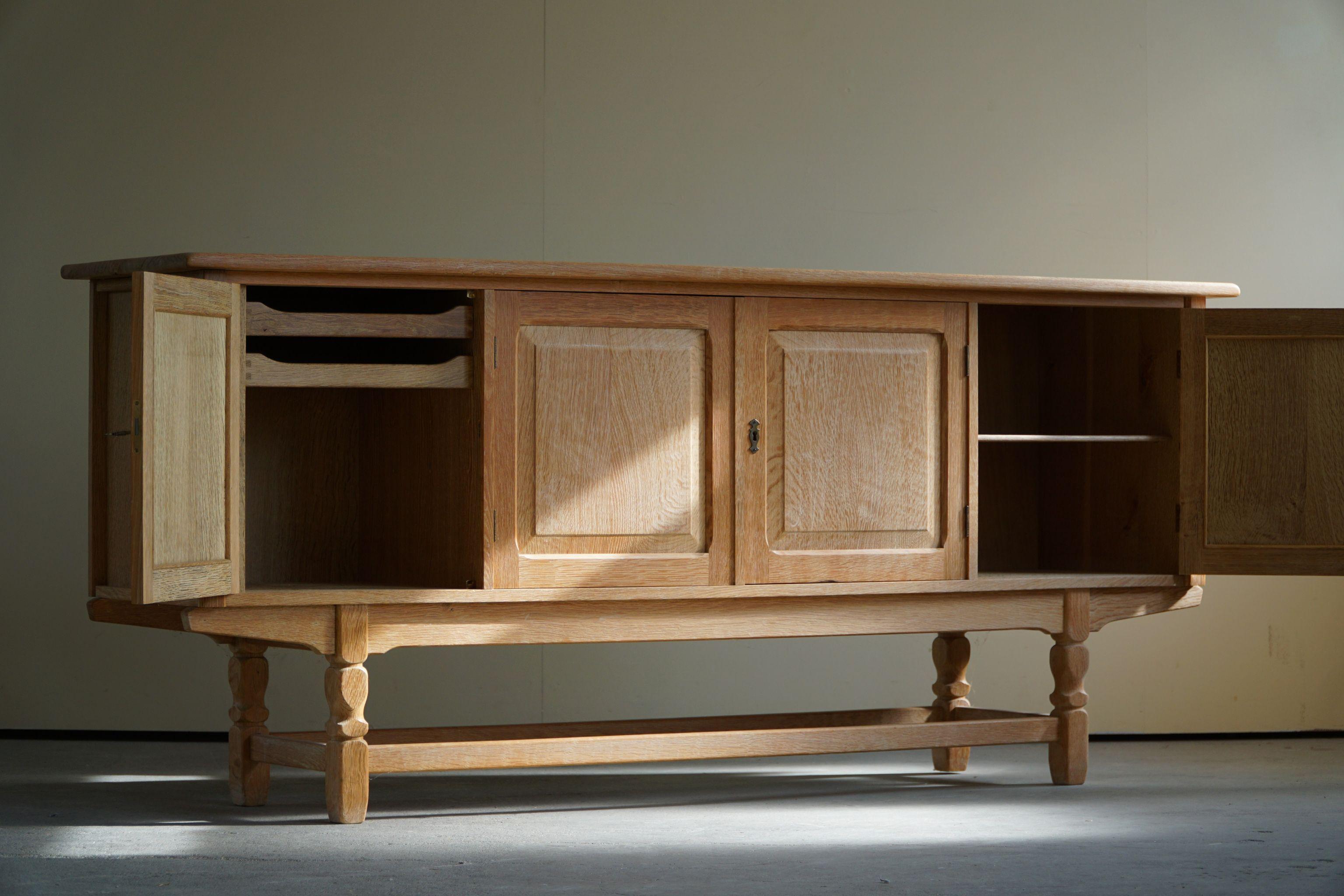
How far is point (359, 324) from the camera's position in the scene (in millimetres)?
3523

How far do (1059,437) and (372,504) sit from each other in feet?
6.26

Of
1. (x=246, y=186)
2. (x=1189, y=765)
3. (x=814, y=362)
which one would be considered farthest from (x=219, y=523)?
(x=1189, y=765)

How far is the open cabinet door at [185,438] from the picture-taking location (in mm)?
3113

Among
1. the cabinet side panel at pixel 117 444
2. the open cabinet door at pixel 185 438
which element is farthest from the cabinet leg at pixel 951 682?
the cabinet side panel at pixel 117 444

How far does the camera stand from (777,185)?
5.14 metres

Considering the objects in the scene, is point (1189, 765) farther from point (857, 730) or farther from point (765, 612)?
point (765, 612)

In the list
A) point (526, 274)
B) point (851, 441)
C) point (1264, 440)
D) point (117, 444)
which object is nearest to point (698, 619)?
point (851, 441)

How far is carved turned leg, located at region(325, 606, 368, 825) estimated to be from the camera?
3494mm

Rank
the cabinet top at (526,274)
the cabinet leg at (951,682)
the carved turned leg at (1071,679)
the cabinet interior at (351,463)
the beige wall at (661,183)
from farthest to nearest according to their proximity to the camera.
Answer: the beige wall at (661,183) → the cabinet leg at (951,682) → the carved turned leg at (1071,679) → the cabinet interior at (351,463) → the cabinet top at (526,274)

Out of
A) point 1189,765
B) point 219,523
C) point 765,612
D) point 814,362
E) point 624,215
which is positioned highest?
point 624,215

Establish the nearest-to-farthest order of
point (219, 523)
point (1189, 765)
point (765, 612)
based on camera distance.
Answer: point (219, 523)
point (765, 612)
point (1189, 765)

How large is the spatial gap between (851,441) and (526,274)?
37.4 inches

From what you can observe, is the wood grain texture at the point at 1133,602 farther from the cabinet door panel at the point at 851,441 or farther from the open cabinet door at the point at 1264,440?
the cabinet door panel at the point at 851,441


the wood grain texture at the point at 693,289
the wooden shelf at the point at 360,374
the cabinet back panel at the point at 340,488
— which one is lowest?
the cabinet back panel at the point at 340,488
